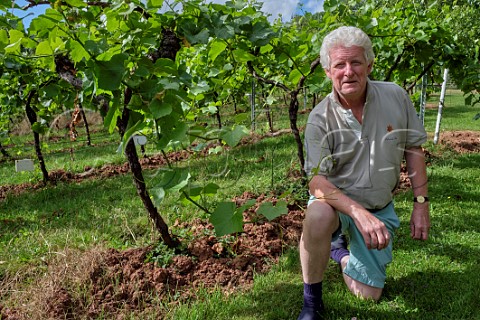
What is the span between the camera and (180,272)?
2.09 meters

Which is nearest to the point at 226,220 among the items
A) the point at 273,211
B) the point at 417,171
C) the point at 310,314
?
the point at 273,211

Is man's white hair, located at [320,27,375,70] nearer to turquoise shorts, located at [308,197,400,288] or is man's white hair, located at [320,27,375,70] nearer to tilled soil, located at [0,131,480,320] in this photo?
turquoise shorts, located at [308,197,400,288]

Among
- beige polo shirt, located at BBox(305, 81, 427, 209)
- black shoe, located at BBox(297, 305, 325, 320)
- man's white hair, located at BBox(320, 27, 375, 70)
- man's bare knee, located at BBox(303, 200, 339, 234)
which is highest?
man's white hair, located at BBox(320, 27, 375, 70)

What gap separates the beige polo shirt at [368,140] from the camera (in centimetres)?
178

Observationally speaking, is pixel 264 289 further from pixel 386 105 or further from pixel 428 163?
pixel 428 163

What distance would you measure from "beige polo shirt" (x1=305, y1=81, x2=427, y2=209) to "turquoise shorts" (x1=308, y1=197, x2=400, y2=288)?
0.11 metres

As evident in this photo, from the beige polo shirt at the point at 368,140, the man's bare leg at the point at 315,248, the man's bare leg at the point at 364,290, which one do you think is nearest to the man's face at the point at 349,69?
the beige polo shirt at the point at 368,140

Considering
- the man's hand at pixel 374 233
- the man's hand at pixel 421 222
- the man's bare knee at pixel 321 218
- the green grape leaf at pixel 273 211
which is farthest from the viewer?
the man's hand at pixel 421 222

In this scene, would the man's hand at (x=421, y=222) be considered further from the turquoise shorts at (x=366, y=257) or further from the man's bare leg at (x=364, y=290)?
the man's bare leg at (x=364, y=290)

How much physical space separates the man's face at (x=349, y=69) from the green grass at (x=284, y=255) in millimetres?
506

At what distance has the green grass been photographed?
179cm

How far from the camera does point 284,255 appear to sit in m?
2.30

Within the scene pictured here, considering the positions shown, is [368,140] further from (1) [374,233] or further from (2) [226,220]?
(2) [226,220]

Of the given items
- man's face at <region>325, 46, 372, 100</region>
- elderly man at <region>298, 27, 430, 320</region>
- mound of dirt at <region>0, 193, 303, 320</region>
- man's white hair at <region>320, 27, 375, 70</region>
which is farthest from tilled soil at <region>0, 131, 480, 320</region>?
man's white hair at <region>320, 27, 375, 70</region>
